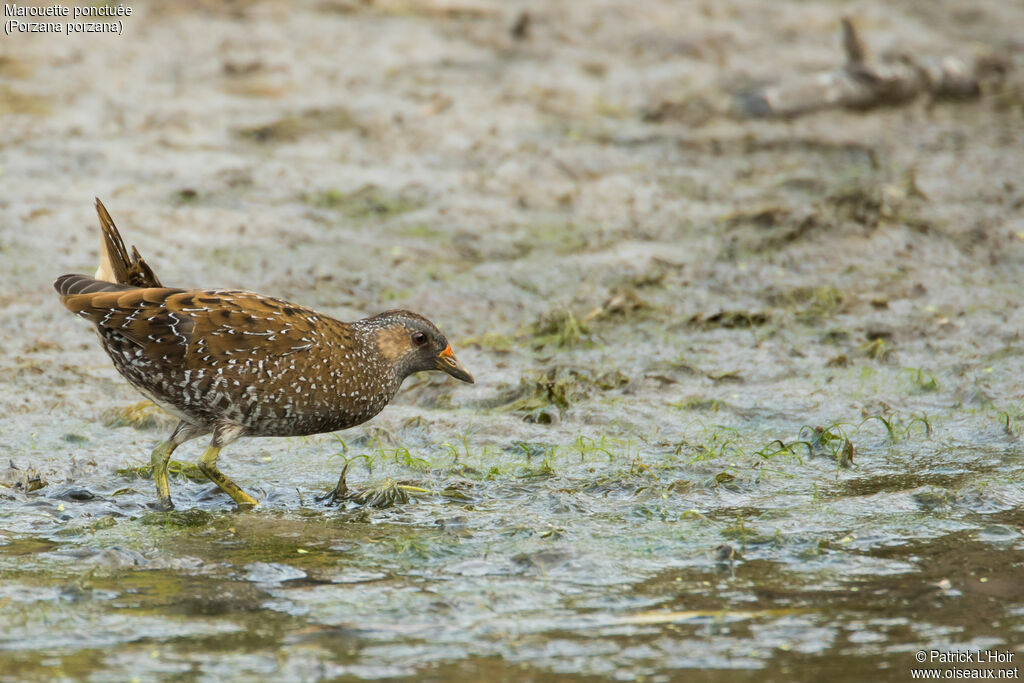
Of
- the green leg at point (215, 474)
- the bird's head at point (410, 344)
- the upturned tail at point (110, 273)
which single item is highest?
the upturned tail at point (110, 273)

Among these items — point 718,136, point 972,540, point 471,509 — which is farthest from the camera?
point 718,136

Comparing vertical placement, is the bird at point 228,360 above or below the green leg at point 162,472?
above

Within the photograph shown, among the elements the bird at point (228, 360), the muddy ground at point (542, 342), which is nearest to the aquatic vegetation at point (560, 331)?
the muddy ground at point (542, 342)

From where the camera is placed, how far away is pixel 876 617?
4691 millimetres

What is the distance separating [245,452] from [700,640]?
3056 mm

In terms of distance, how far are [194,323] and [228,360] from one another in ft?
0.75

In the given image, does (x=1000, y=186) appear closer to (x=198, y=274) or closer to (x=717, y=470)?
(x=717, y=470)

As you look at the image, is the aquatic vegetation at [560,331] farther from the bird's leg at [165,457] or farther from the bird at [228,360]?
the bird's leg at [165,457]

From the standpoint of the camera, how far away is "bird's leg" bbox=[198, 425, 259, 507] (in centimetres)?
592

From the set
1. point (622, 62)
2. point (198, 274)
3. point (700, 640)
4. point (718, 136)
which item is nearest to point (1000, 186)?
point (718, 136)

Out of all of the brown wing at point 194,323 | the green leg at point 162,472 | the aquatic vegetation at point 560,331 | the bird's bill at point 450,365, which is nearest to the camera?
the brown wing at point 194,323

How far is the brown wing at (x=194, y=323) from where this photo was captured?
18.8 ft

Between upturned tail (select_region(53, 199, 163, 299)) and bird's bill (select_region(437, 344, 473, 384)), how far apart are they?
4.80ft

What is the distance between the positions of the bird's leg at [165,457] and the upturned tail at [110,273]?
2.34ft
